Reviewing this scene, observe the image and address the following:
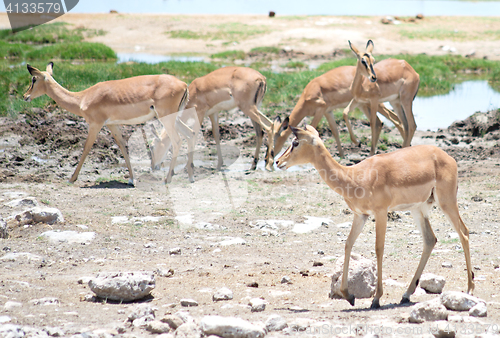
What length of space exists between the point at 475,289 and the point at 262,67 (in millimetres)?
23660

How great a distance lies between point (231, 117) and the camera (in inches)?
649

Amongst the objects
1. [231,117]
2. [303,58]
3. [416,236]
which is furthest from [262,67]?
[416,236]

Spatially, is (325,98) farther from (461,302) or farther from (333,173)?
(461,302)

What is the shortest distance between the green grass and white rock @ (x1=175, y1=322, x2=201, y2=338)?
3582cm

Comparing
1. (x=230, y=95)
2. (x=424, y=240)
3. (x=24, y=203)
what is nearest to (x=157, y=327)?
(x=424, y=240)

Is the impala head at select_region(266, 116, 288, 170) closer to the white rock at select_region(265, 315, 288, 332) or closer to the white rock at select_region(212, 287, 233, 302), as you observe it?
the white rock at select_region(212, 287, 233, 302)

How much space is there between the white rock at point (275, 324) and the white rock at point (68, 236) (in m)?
3.49

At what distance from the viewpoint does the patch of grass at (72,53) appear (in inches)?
1147

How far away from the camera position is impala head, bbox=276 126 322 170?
5.56m

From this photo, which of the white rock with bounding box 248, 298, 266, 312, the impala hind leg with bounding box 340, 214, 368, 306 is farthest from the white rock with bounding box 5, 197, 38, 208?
the impala hind leg with bounding box 340, 214, 368, 306

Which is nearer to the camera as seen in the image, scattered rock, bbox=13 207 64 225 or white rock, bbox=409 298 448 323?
white rock, bbox=409 298 448 323

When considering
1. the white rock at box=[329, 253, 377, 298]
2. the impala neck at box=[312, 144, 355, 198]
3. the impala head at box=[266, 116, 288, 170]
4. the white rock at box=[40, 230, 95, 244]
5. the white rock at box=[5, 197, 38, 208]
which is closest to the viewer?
the impala neck at box=[312, 144, 355, 198]

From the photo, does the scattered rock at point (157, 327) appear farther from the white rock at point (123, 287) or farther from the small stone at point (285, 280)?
the small stone at point (285, 280)

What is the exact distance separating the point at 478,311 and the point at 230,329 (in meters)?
2.16
